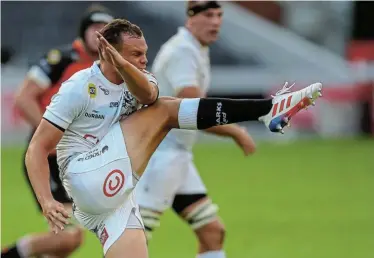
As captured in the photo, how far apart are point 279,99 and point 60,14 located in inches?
835

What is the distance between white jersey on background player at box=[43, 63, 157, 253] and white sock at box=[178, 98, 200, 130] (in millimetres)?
287

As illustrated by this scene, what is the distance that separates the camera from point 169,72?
27.7ft

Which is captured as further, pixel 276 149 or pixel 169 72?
pixel 276 149

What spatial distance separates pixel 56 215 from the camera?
6047mm

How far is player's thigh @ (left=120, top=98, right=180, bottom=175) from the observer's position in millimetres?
6395

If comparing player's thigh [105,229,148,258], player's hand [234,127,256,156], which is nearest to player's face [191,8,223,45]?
player's hand [234,127,256,156]

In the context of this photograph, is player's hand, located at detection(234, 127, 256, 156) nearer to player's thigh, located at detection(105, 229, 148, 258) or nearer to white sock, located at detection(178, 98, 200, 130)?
white sock, located at detection(178, 98, 200, 130)

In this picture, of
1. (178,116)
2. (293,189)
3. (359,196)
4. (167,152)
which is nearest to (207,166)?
(293,189)

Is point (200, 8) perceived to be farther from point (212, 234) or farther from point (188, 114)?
point (188, 114)

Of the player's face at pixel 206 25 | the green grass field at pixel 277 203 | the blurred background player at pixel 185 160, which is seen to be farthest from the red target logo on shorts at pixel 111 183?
the green grass field at pixel 277 203

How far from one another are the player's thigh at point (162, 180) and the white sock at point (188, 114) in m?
2.14

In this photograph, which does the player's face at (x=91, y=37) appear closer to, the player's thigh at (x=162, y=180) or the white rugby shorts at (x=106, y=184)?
the player's thigh at (x=162, y=180)

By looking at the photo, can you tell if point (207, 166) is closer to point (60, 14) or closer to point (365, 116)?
point (365, 116)

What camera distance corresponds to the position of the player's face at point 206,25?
28.4 ft
